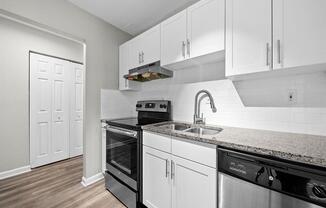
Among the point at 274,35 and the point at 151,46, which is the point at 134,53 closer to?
the point at 151,46

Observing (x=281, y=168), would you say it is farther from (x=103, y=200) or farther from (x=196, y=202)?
(x=103, y=200)

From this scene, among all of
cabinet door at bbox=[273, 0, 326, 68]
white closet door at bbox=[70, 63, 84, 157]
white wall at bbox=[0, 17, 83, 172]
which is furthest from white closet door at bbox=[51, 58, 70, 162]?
cabinet door at bbox=[273, 0, 326, 68]

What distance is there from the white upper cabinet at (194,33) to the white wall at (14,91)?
252 centimetres

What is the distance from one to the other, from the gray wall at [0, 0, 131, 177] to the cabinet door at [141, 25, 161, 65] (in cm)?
72

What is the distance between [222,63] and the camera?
167 centimetres

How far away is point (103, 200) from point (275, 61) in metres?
2.31

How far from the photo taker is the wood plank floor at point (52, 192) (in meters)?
1.71

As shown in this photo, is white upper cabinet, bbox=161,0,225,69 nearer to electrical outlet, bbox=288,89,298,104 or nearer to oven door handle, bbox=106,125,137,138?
electrical outlet, bbox=288,89,298,104

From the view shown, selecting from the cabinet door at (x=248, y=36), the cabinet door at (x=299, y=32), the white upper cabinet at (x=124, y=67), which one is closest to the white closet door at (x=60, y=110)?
the white upper cabinet at (x=124, y=67)

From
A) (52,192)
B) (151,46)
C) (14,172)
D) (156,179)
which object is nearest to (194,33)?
(151,46)

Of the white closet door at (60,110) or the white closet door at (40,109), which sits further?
the white closet door at (60,110)

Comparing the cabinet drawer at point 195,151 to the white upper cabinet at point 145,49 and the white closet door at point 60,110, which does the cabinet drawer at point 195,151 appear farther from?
the white closet door at point 60,110

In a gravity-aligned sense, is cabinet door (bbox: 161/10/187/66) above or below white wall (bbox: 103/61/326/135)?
above

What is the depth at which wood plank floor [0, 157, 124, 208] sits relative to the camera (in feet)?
5.61
